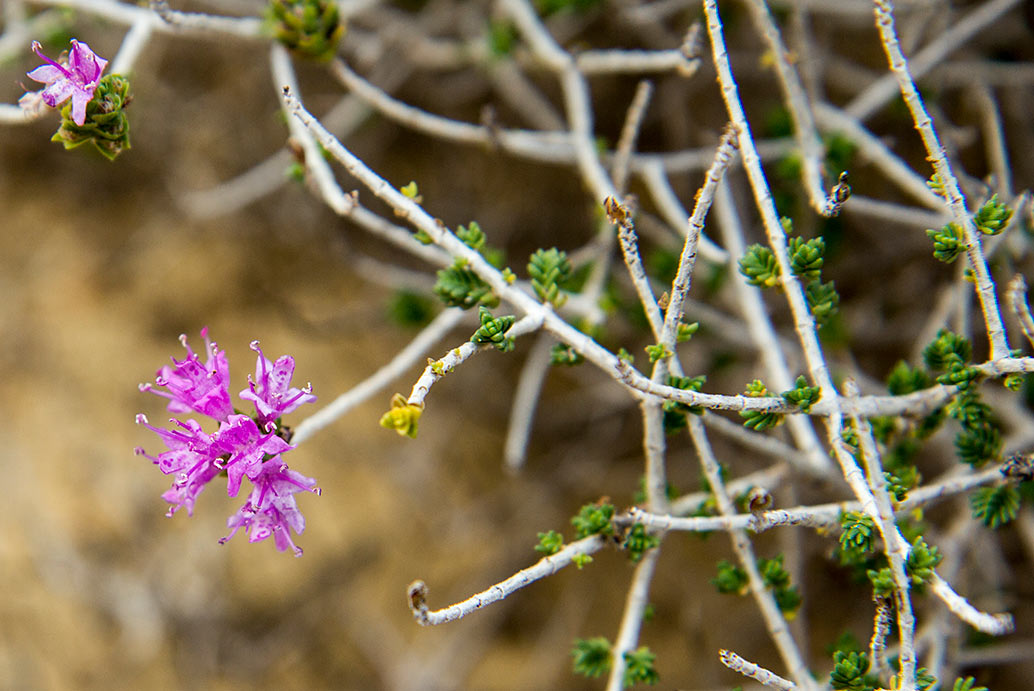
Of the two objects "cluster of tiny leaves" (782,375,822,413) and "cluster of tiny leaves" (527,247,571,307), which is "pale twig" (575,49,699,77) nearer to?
"cluster of tiny leaves" (527,247,571,307)

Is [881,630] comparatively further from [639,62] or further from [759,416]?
[639,62]

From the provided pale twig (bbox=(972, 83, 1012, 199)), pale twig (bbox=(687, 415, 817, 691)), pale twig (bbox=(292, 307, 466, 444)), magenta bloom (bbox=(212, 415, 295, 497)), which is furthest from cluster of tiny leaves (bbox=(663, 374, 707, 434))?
pale twig (bbox=(972, 83, 1012, 199))

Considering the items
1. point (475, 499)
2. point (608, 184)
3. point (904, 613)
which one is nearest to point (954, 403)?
point (904, 613)

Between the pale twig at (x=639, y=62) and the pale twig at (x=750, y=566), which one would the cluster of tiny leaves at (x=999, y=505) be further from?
the pale twig at (x=639, y=62)

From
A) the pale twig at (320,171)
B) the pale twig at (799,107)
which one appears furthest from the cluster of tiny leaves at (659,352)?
the pale twig at (320,171)

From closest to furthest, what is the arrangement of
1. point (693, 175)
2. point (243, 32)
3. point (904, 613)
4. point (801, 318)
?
point (904, 613) → point (801, 318) → point (243, 32) → point (693, 175)

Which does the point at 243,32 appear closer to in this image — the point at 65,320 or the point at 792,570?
the point at 65,320
